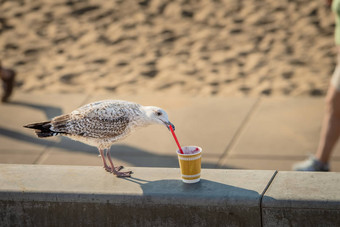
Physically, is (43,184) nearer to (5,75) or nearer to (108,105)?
(108,105)

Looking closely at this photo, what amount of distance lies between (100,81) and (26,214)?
478 cm

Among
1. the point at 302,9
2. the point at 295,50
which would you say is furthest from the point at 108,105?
the point at 302,9

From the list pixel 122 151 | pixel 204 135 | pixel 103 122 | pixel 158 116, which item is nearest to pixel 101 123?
pixel 103 122

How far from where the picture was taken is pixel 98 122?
436 centimetres

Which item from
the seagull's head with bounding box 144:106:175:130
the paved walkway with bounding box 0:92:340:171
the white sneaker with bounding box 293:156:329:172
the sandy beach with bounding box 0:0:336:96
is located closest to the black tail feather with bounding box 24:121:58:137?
the seagull's head with bounding box 144:106:175:130

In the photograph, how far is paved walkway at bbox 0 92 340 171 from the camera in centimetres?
628

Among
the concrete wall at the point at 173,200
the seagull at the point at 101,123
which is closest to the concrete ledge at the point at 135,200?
the concrete wall at the point at 173,200

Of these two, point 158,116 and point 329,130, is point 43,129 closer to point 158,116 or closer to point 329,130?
point 158,116

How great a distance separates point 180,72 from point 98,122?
4817 millimetres

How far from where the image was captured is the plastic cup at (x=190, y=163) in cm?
415

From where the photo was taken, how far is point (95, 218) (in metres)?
4.27

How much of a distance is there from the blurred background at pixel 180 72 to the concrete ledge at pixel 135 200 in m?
1.69

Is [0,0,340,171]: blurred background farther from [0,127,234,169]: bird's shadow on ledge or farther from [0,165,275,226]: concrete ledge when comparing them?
[0,165,275,226]: concrete ledge

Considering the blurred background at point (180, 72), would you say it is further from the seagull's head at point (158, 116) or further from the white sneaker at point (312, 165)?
the seagull's head at point (158, 116)
